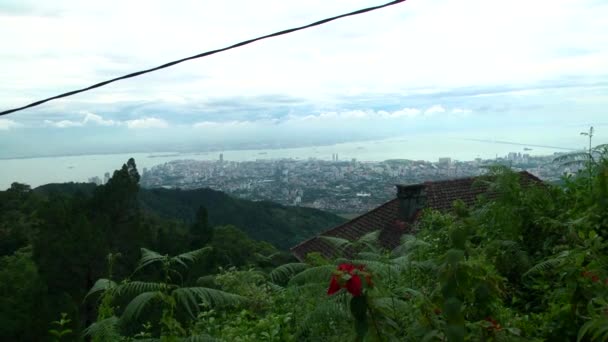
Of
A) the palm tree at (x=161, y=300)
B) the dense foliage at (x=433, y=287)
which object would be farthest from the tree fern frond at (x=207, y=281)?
the palm tree at (x=161, y=300)

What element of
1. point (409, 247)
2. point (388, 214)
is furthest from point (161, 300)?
point (388, 214)

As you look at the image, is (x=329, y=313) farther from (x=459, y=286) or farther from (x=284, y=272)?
(x=284, y=272)

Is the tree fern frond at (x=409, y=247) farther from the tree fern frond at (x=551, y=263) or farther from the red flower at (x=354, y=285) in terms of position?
the red flower at (x=354, y=285)

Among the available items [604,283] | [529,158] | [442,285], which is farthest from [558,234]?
[529,158]

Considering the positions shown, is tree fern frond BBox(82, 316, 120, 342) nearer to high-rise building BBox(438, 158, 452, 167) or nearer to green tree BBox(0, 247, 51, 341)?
green tree BBox(0, 247, 51, 341)

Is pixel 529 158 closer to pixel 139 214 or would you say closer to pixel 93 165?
pixel 139 214
